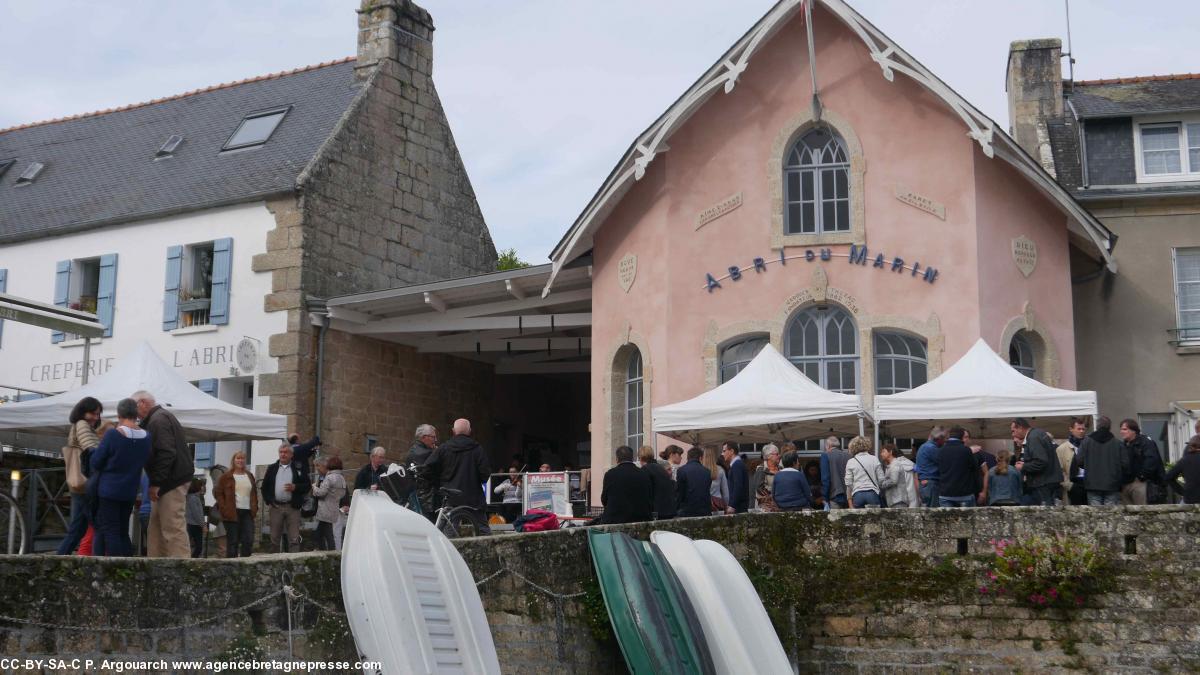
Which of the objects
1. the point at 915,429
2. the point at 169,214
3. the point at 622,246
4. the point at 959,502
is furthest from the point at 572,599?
the point at 169,214

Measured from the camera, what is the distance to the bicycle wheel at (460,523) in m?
11.3

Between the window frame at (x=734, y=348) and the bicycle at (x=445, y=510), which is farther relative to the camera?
the window frame at (x=734, y=348)

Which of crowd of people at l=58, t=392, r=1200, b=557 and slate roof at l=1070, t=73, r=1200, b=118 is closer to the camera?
crowd of people at l=58, t=392, r=1200, b=557

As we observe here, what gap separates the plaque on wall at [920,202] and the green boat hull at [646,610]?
642cm

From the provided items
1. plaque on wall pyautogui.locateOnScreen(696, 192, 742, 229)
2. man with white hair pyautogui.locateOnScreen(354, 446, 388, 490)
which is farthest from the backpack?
plaque on wall pyautogui.locateOnScreen(696, 192, 742, 229)

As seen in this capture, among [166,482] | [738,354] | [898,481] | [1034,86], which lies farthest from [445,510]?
[1034,86]

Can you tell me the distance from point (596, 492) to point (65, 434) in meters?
5.51

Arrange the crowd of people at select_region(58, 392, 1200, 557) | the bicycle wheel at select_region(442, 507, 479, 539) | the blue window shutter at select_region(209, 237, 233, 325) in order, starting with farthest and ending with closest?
the blue window shutter at select_region(209, 237, 233, 325) < the bicycle wheel at select_region(442, 507, 479, 539) < the crowd of people at select_region(58, 392, 1200, 557)

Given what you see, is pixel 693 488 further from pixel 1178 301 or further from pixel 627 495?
pixel 1178 301

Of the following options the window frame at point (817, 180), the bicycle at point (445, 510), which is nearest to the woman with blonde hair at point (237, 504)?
the bicycle at point (445, 510)

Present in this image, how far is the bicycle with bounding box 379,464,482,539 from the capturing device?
11.3 m

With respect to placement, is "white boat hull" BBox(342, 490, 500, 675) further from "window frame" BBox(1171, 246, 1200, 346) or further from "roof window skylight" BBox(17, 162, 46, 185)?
"roof window skylight" BBox(17, 162, 46, 185)

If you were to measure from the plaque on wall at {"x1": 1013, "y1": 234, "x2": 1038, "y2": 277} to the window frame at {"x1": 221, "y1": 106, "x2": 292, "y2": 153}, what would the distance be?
10506mm

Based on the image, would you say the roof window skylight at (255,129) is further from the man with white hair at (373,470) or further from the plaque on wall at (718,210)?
the man with white hair at (373,470)
